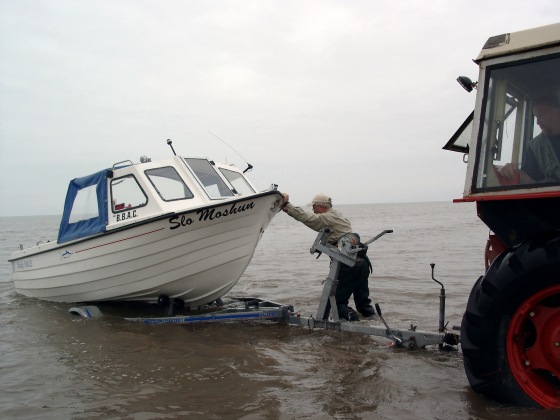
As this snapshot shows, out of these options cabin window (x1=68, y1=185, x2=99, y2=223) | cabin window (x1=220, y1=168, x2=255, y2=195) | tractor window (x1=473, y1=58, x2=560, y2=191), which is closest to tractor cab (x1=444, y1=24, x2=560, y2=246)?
tractor window (x1=473, y1=58, x2=560, y2=191)

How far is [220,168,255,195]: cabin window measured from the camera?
7789 mm

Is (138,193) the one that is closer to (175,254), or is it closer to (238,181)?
(175,254)

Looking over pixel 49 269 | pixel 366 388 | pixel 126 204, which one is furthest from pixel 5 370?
pixel 366 388

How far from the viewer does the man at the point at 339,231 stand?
5805mm

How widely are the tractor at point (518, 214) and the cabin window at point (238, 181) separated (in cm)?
476

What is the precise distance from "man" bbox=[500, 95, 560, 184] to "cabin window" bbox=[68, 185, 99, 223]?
18.5 ft

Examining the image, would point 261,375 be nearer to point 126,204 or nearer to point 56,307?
point 126,204

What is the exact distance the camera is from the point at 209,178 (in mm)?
7387

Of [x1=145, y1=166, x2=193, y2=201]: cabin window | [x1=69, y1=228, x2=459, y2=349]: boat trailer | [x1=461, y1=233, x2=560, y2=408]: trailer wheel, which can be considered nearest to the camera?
[x1=461, y1=233, x2=560, y2=408]: trailer wheel

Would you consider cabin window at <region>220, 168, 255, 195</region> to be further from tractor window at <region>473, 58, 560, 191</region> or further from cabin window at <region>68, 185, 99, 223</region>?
tractor window at <region>473, 58, 560, 191</region>

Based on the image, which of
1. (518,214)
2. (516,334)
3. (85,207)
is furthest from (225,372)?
(85,207)

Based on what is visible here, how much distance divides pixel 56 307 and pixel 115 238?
246 centimetres

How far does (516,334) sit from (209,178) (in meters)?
5.20

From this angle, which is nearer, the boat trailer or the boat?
the boat trailer
